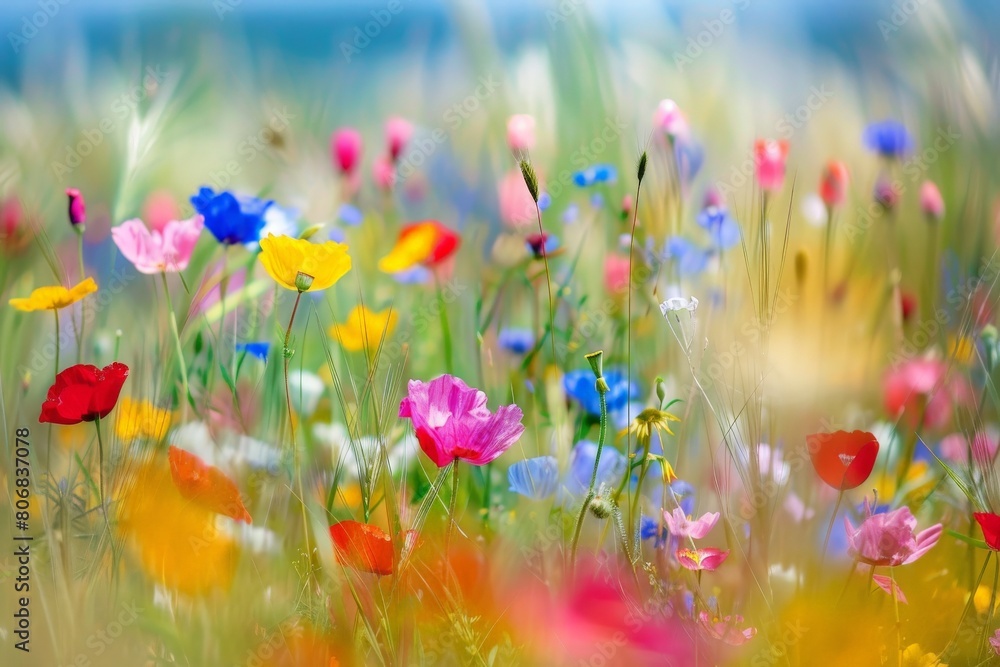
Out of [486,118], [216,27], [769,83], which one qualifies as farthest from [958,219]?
[216,27]

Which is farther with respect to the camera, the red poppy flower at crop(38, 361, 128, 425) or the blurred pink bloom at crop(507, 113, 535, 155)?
the blurred pink bloom at crop(507, 113, 535, 155)

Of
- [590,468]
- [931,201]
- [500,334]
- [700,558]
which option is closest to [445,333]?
[500,334]

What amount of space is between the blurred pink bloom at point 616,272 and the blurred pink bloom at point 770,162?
146 mm

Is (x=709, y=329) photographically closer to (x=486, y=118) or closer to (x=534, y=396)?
(x=534, y=396)

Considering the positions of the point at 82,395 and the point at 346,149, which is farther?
the point at 346,149

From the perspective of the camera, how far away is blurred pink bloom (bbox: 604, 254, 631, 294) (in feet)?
2.47

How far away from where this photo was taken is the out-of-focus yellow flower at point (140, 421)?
2.13 feet

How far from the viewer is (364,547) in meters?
0.56

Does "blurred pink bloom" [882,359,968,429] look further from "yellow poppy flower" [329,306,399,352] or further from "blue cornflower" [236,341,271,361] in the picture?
"blue cornflower" [236,341,271,361]

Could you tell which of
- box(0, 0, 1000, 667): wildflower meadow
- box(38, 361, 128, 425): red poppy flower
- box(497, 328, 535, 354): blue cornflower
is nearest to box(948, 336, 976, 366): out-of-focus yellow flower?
box(0, 0, 1000, 667): wildflower meadow

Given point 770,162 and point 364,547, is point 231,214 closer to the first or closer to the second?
point 364,547

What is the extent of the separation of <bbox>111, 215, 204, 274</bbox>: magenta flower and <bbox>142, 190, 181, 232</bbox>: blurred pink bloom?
57 millimetres

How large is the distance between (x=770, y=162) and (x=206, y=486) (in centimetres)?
58

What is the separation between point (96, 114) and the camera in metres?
0.80
